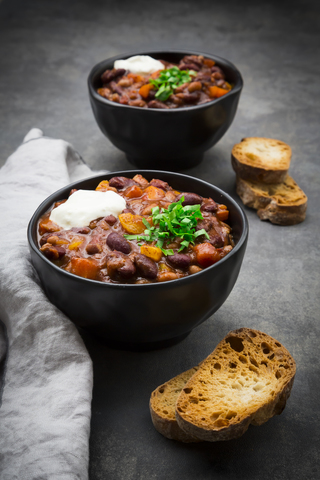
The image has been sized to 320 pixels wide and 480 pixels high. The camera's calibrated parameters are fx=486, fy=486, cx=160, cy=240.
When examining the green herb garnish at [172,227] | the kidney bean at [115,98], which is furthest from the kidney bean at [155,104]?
the green herb garnish at [172,227]

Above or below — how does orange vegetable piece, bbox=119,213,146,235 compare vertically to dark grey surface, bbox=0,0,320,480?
above

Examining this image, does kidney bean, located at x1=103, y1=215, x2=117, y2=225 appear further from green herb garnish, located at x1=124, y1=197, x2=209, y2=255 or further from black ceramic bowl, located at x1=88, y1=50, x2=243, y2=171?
black ceramic bowl, located at x1=88, y1=50, x2=243, y2=171

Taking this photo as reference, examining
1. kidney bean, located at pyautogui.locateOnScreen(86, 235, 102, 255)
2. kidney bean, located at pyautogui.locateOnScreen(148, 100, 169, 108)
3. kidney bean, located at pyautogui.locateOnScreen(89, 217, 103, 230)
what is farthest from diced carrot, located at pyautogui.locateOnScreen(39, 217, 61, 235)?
kidney bean, located at pyautogui.locateOnScreen(148, 100, 169, 108)

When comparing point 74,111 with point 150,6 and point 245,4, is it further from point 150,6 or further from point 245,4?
point 245,4

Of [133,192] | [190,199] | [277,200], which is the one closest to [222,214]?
[190,199]

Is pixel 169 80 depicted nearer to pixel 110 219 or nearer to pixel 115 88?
pixel 115 88
